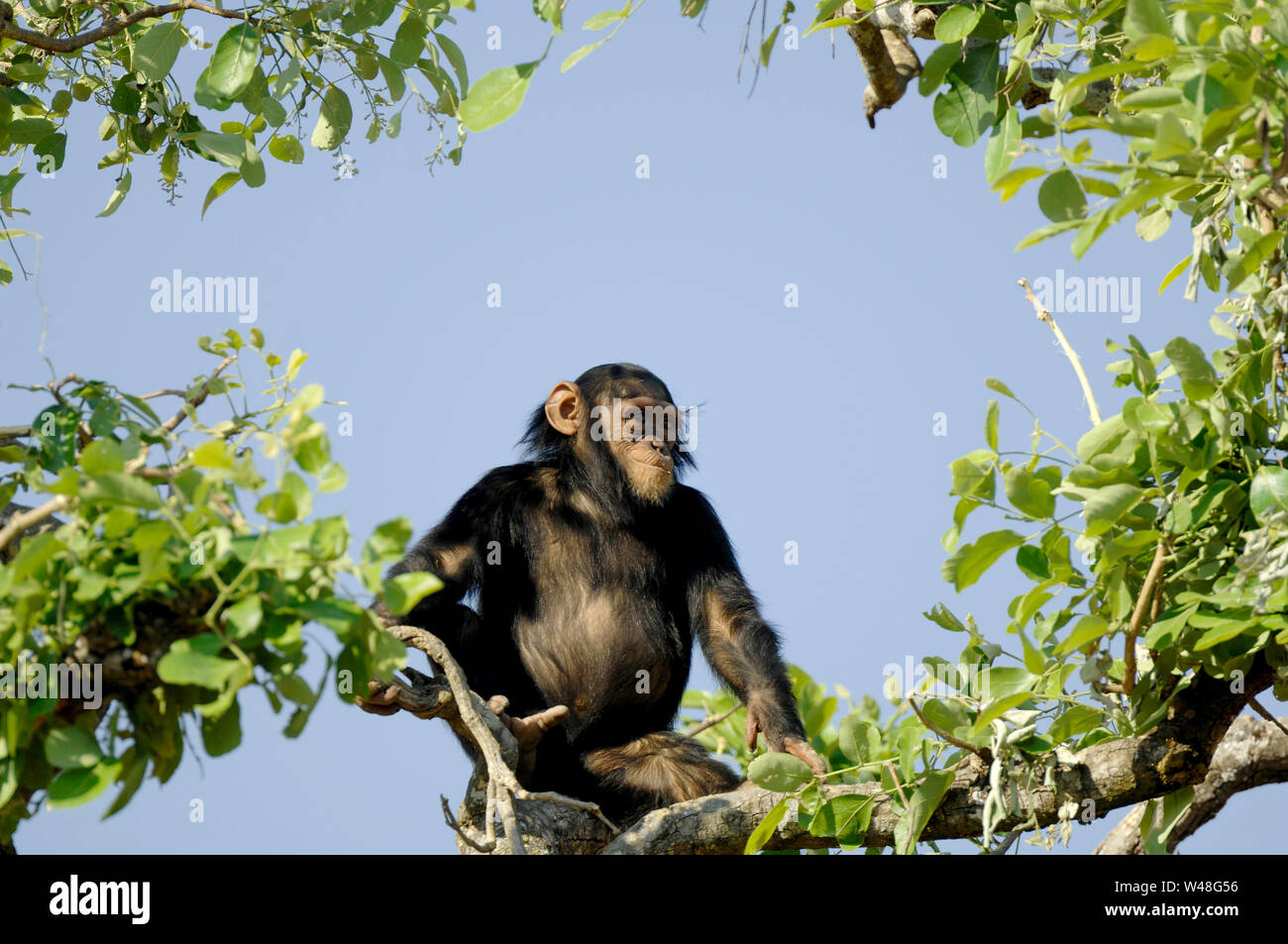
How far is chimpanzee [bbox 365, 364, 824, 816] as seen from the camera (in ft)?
20.8

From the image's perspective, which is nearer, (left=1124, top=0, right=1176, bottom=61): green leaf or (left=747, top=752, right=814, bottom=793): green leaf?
(left=1124, top=0, right=1176, bottom=61): green leaf

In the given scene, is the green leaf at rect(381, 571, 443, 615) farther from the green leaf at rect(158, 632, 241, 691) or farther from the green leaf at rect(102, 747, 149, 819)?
the green leaf at rect(102, 747, 149, 819)

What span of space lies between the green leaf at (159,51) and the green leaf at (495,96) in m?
1.77

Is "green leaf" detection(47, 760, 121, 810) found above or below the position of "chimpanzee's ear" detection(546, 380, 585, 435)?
below

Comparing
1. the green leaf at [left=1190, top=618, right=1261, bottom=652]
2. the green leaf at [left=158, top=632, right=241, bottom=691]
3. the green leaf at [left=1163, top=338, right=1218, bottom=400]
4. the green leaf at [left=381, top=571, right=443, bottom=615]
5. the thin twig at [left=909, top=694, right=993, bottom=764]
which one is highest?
the green leaf at [left=1163, top=338, right=1218, bottom=400]

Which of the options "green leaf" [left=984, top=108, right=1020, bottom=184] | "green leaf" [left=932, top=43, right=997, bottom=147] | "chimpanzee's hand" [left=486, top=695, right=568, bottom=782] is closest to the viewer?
"green leaf" [left=984, top=108, right=1020, bottom=184]

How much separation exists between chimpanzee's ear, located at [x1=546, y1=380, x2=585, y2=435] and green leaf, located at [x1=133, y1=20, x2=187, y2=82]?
10.6 feet

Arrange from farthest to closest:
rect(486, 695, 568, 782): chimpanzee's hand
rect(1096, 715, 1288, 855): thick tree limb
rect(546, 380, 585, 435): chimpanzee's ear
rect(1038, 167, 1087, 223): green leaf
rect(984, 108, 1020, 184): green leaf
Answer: rect(546, 380, 585, 435): chimpanzee's ear
rect(486, 695, 568, 782): chimpanzee's hand
rect(1096, 715, 1288, 855): thick tree limb
rect(984, 108, 1020, 184): green leaf
rect(1038, 167, 1087, 223): green leaf

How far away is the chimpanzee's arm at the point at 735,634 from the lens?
6.43 meters

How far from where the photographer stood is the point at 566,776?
252 inches

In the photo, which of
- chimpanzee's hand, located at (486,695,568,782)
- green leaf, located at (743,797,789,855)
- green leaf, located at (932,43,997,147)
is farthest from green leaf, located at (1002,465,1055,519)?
chimpanzee's hand, located at (486,695,568,782)

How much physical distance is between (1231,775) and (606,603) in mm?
3042
